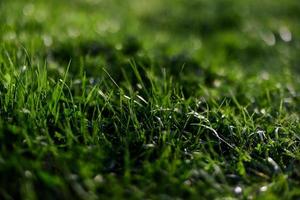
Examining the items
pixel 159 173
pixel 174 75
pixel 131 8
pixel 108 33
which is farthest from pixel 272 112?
pixel 131 8

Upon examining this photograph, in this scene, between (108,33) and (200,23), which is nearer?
(108,33)

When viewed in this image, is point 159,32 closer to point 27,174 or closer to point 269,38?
point 269,38

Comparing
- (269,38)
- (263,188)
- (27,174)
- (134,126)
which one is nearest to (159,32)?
(269,38)

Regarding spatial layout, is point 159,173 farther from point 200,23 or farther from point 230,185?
point 200,23

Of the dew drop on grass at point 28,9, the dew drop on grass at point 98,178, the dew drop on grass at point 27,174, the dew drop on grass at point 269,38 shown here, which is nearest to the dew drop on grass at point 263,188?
the dew drop on grass at point 98,178

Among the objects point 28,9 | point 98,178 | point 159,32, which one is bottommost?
point 159,32

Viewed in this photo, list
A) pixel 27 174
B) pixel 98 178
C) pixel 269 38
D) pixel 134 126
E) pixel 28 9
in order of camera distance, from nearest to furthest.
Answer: pixel 27 174 < pixel 98 178 < pixel 134 126 < pixel 28 9 < pixel 269 38

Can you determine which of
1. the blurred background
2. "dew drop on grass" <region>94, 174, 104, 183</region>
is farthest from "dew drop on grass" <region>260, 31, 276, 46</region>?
"dew drop on grass" <region>94, 174, 104, 183</region>

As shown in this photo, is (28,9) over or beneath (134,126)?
over
